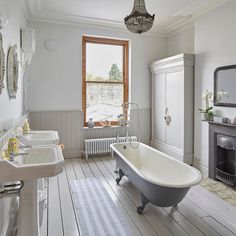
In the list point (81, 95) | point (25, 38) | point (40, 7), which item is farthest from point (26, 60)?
point (81, 95)

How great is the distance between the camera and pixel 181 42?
4645mm

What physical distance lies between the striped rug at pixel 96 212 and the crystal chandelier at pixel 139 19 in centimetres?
210

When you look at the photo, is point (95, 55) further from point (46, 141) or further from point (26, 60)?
point (46, 141)

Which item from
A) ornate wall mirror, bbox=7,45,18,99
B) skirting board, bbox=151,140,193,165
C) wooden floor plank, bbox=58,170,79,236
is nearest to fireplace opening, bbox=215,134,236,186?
skirting board, bbox=151,140,193,165

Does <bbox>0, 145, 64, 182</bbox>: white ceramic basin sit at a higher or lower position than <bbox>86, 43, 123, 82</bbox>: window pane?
lower

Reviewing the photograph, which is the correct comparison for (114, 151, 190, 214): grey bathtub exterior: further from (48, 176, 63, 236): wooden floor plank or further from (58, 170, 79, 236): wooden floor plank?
(48, 176, 63, 236): wooden floor plank

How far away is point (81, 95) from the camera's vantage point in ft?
14.9

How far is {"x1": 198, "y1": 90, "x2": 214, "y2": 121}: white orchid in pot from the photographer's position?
346 cm

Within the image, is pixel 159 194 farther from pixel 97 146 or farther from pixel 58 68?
pixel 58 68

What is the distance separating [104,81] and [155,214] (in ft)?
10.3

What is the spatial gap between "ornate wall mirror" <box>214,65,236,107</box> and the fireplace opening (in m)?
0.53

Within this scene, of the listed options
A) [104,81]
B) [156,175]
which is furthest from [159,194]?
[104,81]

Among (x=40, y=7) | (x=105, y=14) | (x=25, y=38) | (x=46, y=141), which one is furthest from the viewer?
(x=105, y=14)

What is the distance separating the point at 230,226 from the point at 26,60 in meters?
3.59
